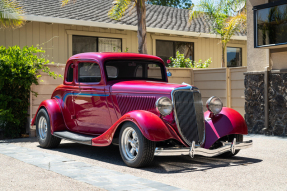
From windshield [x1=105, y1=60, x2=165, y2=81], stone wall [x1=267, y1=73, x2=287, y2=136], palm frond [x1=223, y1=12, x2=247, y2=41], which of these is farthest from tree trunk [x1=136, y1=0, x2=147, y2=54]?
palm frond [x1=223, y1=12, x2=247, y2=41]

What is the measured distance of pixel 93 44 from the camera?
15211 mm

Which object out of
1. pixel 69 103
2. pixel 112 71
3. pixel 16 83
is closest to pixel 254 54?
pixel 112 71

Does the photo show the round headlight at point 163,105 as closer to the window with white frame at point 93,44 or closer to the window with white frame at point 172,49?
the window with white frame at point 93,44

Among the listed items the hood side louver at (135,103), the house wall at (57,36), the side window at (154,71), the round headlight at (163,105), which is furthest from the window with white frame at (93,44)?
the round headlight at (163,105)

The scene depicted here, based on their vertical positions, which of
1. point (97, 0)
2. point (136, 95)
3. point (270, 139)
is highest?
point (97, 0)

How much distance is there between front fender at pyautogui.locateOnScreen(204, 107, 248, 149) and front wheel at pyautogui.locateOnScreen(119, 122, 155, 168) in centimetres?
104

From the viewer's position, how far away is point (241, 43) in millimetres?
19625

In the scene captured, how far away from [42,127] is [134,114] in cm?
312

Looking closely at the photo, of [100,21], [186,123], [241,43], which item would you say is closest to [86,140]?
[186,123]

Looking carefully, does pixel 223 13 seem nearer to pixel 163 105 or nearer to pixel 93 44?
pixel 93 44

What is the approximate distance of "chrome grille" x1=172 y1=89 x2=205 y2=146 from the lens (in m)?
5.84

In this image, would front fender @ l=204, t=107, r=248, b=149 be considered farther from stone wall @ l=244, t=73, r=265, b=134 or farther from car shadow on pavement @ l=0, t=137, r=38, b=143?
car shadow on pavement @ l=0, t=137, r=38, b=143

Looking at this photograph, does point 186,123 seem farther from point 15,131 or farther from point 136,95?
point 15,131

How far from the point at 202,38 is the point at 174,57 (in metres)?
1.88
